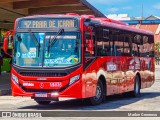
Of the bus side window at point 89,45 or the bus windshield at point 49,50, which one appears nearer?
the bus windshield at point 49,50

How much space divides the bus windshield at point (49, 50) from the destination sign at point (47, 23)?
0.27 meters

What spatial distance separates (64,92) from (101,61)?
222 centimetres

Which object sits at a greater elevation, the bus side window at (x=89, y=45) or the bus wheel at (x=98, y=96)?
the bus side window at (x=89, y=45)

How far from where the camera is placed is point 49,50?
14.4 meters

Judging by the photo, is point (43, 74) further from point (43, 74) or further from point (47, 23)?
point (47, 23)

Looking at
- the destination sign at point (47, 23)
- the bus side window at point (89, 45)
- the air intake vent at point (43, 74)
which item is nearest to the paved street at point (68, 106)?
the air intake vent at point (43, 74)

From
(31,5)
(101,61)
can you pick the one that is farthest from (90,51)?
(31,5)

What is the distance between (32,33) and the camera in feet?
48.0

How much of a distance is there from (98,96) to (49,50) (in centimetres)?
255

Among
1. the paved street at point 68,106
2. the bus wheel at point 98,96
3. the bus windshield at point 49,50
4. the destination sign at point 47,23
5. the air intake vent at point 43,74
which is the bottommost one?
the paved street at point 68,106

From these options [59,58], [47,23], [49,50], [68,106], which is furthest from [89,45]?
[68,106]

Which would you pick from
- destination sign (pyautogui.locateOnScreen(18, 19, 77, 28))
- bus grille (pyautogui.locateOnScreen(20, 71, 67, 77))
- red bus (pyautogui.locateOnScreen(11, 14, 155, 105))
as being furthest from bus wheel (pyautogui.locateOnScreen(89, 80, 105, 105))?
destination sign (pyautogui.locateOnScreen(18, 19, 77, 28))

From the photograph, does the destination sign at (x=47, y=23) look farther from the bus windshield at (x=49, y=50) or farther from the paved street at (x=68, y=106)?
the paved street at (x=68, y=106)

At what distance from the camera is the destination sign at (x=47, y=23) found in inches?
570
